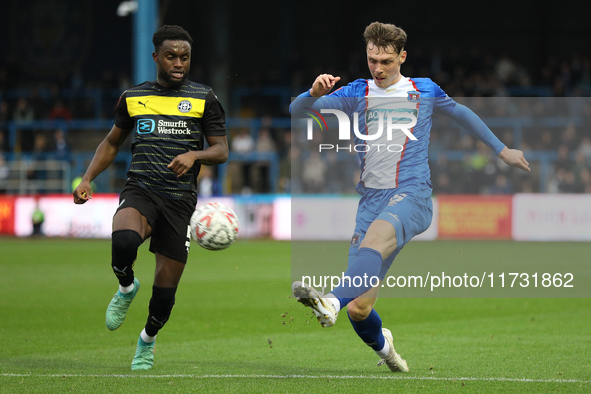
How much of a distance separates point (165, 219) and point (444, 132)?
1609cm

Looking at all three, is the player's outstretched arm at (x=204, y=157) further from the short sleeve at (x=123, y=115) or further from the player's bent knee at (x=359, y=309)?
the player's bent knee at (x=359, y=309)

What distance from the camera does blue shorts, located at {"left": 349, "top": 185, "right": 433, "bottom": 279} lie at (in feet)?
16.6

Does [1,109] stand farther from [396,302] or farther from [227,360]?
[227,360]

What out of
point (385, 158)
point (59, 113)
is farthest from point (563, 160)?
point (385, 158)

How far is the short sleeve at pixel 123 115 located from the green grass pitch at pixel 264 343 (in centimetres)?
172

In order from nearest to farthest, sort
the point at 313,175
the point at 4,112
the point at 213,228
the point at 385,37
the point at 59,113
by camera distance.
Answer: the point at 385,37 < the point at 213,228 < the point at 313,175 < the point at 59,113 < the point at 4,112

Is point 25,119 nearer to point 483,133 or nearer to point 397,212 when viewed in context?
point 483,133

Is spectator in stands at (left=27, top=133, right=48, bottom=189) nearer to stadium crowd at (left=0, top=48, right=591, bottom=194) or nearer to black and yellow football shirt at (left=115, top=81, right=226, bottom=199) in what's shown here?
stadium crowd at (left=0, top=48, right=591, bottom=194)

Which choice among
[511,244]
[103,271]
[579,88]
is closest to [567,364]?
[103,271]

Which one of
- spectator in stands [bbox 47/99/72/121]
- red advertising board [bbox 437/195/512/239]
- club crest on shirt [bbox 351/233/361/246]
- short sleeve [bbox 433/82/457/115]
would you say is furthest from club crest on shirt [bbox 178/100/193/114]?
spectator in stands [bbox 47/99/72/121]

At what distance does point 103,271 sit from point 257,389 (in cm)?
872

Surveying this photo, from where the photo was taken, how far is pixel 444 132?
20.8 metres

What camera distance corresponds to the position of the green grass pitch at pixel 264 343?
17.0 ft

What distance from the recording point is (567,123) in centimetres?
2067
